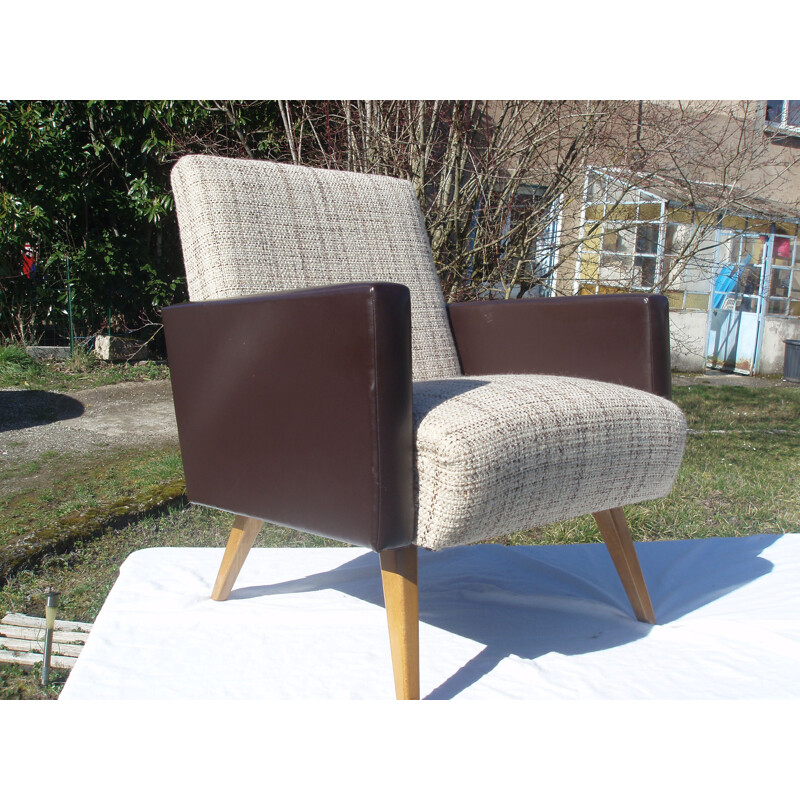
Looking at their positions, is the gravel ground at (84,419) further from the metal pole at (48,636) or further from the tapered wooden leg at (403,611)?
the tapered wooden leg at (403,611)

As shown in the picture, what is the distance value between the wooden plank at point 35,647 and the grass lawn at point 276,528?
0.06 m

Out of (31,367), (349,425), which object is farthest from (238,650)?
(31,367)

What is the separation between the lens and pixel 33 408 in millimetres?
3867

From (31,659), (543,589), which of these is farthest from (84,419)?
(543,589)

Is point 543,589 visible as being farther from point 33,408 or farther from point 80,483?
point 33,408

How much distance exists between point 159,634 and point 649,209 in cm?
420

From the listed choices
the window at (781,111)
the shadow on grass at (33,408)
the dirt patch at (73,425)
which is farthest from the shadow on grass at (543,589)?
the window at (781,111)

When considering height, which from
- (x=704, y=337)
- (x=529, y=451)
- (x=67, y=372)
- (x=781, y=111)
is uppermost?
(x=781, y=111)

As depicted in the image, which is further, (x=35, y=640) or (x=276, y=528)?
(x=276, y=528)

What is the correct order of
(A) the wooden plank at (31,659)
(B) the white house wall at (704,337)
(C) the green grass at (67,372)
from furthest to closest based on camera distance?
(B) the white house wall at (704,337), (C) the green grass at (67,372), (A) the wooden plank at (31,659)

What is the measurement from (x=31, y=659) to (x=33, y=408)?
106 inches

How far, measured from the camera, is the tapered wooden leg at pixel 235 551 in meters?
1.64

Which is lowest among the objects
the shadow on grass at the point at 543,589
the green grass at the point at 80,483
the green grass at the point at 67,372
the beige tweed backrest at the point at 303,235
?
the green grass at the point at 67,372

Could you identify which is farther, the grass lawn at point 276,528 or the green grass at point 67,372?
the green grass at point 67,372
